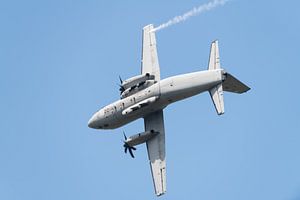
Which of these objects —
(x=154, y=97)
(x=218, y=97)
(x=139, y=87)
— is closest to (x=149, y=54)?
(x=139, y=87)

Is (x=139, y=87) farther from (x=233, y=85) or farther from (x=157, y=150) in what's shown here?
(x=233, y=85)

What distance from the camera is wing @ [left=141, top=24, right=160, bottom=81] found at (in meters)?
156

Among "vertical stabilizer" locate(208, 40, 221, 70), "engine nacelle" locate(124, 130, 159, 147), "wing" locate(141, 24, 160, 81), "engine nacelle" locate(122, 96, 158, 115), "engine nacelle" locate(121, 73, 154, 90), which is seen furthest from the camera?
"wing" locate(141, 24, 160, 81)

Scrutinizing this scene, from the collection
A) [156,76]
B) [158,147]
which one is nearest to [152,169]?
[158,147]

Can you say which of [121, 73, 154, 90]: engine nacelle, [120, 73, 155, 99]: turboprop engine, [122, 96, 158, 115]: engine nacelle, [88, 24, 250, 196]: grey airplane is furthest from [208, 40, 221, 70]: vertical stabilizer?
[121, 73, 154, 90]: engine nacelle

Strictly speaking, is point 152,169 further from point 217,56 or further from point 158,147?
point 217,56

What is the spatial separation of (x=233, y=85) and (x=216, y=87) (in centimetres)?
314

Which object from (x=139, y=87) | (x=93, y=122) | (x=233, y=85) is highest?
(x=139, y=87)

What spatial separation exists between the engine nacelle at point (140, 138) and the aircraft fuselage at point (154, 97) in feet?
7.81

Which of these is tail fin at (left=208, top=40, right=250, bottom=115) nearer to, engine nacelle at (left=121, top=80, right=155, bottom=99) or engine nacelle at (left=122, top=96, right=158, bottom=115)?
engine nacelle at (left=122, top=96, right=158, bottom=115)

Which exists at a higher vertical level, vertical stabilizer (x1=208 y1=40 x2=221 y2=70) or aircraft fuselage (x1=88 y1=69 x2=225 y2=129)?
vertical stabilizer (x1=208 y1=40 x2=221 y2=70)

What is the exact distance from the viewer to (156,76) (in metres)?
154

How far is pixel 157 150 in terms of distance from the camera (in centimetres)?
15175

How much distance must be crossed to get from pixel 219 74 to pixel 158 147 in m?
12.8
